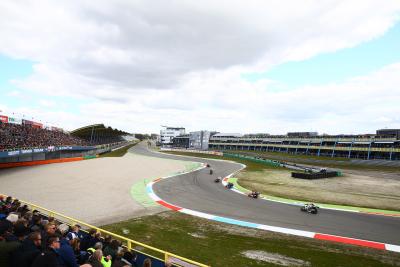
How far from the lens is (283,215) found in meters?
19.0

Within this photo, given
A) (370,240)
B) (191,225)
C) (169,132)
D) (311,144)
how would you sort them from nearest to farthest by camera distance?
(370,240) < (191,225) < (311,144) < (169,132)

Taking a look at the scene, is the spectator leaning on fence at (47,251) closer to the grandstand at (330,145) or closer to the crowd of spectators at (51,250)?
the crowd of spectators at (51,250)

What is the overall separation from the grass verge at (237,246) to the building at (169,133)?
482 ft

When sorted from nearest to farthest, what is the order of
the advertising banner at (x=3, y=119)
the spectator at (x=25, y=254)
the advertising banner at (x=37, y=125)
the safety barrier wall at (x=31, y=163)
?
the spectator at (x=25, y=254)
the safety barrier wall at (x=31, y=163)
the advertising banner at (x=3, y=119)
the advertising banner at (x=37, y=125)

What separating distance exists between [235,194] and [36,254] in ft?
73.2

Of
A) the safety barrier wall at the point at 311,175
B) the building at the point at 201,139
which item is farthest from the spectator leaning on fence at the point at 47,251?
the building at the point at 201,139

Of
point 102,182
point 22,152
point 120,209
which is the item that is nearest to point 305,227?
point 120,209

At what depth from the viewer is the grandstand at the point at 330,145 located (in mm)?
66938

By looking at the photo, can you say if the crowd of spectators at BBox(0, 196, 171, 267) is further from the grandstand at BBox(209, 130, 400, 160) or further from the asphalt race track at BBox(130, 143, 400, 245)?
the grandstand at BBox(209, 130, 400, 160)

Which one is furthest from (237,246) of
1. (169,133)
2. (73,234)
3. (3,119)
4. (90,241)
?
(169,133)

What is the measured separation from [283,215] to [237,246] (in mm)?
7251

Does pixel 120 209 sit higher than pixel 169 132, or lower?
lower

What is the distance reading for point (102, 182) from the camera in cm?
3053

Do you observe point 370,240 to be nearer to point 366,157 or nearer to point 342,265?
point 342,265
